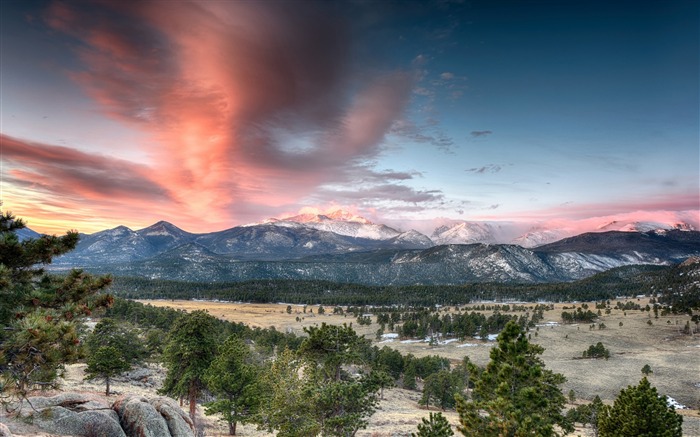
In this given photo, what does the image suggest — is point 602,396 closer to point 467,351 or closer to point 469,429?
point 467,351

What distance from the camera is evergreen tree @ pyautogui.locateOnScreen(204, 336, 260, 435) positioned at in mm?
37719

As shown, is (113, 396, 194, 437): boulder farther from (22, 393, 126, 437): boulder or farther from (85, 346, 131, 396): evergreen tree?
(85, 346, 131, 396): evergreen tree

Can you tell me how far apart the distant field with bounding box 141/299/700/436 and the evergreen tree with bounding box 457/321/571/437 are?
39566mm

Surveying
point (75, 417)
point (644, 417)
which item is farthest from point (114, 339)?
point (644, 417)

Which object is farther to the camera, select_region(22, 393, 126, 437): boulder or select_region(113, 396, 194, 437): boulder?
select_region(113, 396, 194, 437): boulder

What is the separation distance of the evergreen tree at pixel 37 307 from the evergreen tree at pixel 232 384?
24.5 metres

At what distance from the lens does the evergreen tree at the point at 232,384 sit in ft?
124

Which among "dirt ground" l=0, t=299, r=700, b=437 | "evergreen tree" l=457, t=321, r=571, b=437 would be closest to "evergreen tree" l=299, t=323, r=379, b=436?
"evergreen tree" l=457, t=321, r=571, b=437

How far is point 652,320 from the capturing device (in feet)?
624

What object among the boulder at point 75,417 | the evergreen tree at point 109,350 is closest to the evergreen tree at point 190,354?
the evergreen tree at point 109,350

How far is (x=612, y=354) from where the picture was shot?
442 ft

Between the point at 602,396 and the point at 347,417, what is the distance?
333 ft

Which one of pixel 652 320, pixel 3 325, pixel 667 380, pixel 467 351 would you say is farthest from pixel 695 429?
pixel 652 320

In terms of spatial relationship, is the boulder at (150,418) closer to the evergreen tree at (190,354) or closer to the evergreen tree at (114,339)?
the evergreen tree at (190,354)
